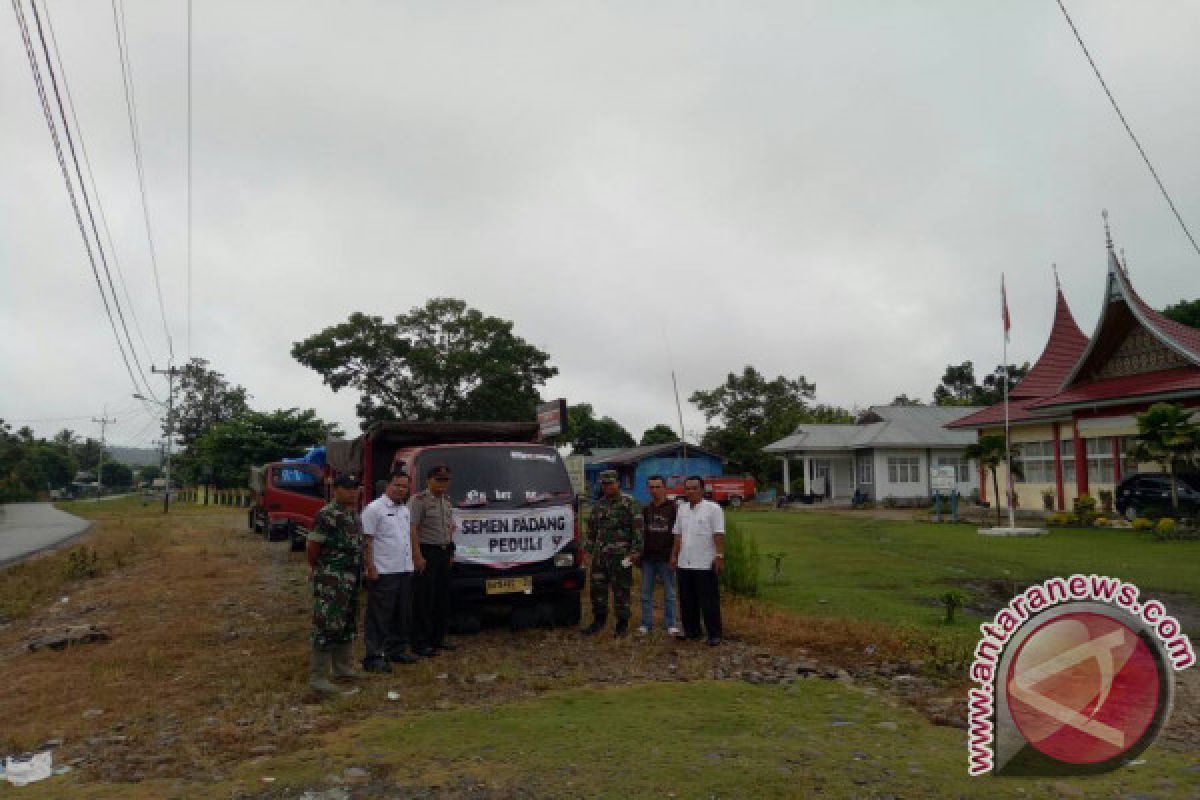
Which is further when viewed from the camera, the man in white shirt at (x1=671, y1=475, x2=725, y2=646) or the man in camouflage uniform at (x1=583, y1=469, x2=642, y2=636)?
the man in camouflage uniform at (x1=583, y1=469, x2=642, y2=636)

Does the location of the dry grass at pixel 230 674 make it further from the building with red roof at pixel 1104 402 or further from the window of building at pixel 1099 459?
the window of building at pixel 1099 459

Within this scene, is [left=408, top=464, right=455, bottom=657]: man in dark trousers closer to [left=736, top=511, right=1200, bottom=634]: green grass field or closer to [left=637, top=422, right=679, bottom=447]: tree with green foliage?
[left=736, top=511, right=1200, bottom=634]: green grass field

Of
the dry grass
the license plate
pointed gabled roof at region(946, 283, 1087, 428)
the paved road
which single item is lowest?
the paved road

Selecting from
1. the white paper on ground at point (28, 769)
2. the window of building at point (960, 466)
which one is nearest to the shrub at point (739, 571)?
the white paper on ground at point (28, 769)

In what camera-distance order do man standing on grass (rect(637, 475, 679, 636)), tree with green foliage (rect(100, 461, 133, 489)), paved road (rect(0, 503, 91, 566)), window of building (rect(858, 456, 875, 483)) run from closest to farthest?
man standing on grass (rect(637, 475, 679, 636))
paved road (rect(0, 503, 91, 566))
window of building (rect(858, 456, 875, 483))
tree with green foliage (rect(100, 461, 133, 489))

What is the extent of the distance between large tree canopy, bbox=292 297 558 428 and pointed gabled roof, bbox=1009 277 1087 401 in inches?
879

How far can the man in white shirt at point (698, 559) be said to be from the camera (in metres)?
7.35

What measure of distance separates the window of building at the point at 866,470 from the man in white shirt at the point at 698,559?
31414 millimetres

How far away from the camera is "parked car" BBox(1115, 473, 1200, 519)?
20.5 metres

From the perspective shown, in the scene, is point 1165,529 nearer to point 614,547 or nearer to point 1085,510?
point 1085,510

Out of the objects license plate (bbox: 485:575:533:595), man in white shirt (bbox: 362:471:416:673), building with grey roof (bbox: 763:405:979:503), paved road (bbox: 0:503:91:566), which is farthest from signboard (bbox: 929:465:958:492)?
paved road (bbox: 0:503:91:566)

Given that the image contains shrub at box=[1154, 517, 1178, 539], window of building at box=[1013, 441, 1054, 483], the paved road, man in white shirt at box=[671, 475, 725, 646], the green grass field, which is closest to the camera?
man in white shirt at box=[671, 475, 725, 646]

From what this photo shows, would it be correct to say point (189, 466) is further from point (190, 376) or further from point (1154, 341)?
point (1154, 341)

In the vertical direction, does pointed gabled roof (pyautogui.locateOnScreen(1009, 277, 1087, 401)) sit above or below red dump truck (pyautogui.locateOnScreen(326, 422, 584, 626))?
above
